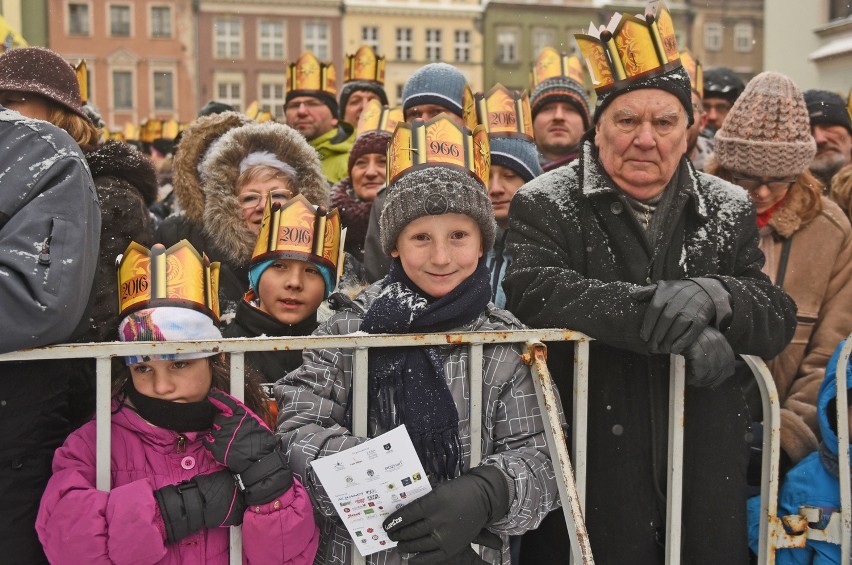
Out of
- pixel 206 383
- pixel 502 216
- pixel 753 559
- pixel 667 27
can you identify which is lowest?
pixel 753 559

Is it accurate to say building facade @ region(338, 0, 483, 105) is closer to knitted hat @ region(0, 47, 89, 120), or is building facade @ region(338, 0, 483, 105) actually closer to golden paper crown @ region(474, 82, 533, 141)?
golden paper crown @ region(474, 82, 533, 141)

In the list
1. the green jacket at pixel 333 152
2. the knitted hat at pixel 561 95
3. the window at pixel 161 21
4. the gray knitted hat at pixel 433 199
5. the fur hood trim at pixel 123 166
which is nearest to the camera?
the gray knitted hat at pixel 433 199

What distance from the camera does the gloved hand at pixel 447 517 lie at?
82.3 inches

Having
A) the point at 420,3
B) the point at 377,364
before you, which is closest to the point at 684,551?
the point at 377,364

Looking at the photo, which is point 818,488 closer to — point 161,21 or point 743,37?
point 743,37

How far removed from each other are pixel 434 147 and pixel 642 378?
102 cm

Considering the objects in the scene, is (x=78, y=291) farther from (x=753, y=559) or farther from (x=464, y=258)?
(x=753, y=559)

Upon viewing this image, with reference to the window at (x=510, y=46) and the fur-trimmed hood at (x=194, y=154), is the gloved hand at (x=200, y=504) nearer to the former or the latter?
the fur-trimmed hood at (x=194, y=154)

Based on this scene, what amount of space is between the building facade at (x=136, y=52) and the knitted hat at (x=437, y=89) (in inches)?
1509

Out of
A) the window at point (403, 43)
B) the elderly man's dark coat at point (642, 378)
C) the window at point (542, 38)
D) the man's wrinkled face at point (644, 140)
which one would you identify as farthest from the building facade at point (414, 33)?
the elderly man's dark coat at point (642, 378)

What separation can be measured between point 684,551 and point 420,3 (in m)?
43.0

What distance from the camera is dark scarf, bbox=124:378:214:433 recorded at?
7.26ft

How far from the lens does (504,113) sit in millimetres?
4453

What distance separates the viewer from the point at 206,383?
2.32 metres
